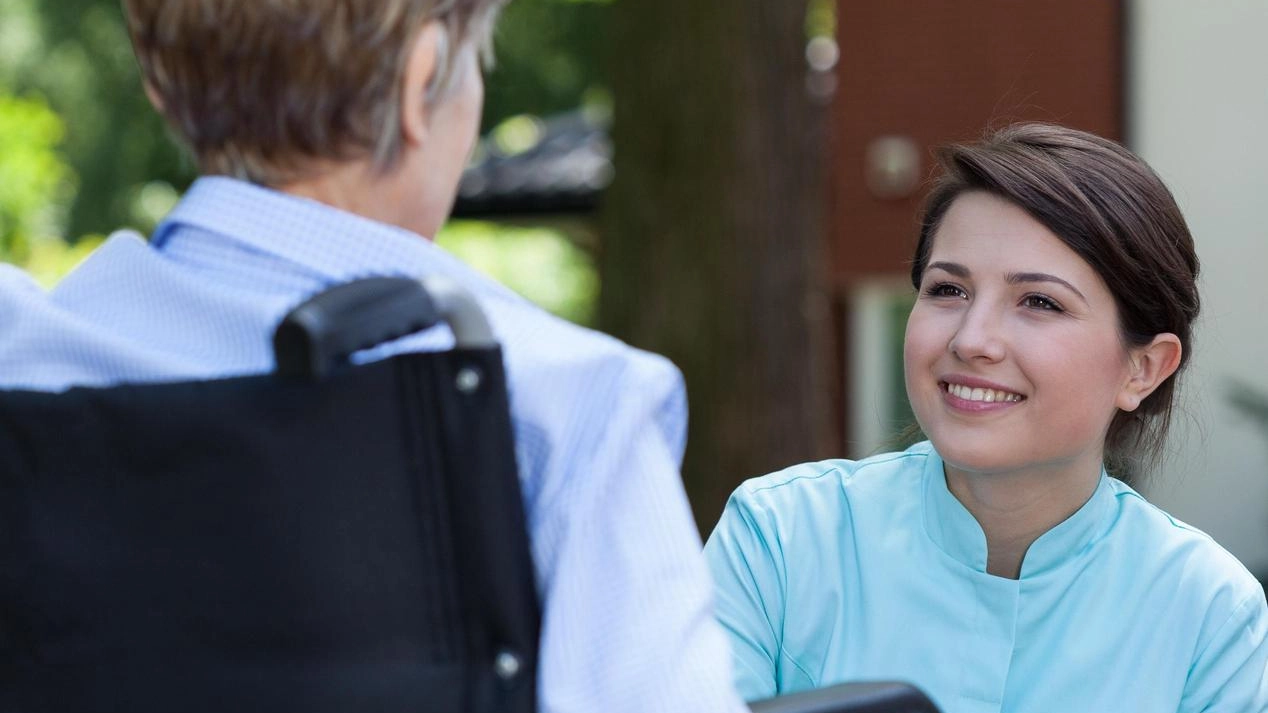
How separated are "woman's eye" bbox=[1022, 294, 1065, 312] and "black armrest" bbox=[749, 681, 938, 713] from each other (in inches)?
38.0

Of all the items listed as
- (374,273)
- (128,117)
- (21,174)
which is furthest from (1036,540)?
(128,117)

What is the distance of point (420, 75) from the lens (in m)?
1.50

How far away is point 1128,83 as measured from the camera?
7.90m

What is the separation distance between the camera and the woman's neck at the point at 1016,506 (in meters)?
2.45

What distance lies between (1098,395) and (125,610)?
4.87 ft

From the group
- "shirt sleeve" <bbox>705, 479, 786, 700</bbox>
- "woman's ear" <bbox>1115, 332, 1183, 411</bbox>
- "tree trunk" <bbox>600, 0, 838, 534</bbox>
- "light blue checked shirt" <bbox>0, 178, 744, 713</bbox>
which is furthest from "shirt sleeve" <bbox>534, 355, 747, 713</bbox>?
"tree trunk" <bbox>600, 0, 838, 534</bbox>

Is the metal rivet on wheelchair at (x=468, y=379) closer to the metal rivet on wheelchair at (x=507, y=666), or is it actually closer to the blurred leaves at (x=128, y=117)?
the metal rivet on wheelchair at (x=507, y=666)

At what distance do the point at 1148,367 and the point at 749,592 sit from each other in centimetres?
71

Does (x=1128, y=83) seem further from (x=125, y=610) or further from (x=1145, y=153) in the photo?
(x=125, y=610)

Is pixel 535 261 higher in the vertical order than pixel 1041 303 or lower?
lower

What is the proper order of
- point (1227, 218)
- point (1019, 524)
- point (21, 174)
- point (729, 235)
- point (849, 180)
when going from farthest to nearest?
point (21, 174), point (849, 180), point (1227, 218), point (729, 235), point (1019, 524)

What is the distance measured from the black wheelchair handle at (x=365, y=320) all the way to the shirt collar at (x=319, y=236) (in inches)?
3.5

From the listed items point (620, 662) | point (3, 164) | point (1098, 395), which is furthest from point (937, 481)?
point (3, 164)

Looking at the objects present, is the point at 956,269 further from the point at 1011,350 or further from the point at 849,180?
the point at 849,180
